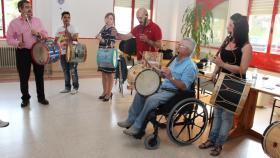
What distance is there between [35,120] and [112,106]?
1169 mm

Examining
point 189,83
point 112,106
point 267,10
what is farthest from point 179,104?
point 267,10

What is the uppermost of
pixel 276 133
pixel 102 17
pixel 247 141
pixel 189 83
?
pixel 102 17

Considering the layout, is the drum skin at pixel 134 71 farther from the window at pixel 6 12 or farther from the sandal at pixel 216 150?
the window at pixel 6 12

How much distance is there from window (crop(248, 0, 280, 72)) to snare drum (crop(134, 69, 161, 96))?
3221 mm

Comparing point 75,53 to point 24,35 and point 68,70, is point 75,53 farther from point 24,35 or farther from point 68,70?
point 24,35

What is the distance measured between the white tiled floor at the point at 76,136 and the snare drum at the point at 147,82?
58cm

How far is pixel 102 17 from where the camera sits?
21.0 ft

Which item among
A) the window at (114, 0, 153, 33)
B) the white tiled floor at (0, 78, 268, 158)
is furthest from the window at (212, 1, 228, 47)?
the white tiled floor at (0, 78, 268, 158)

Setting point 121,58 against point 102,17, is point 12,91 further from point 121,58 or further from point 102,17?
point 102,17

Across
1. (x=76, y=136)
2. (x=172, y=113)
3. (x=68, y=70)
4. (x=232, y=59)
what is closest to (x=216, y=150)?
(x=172, y=113)

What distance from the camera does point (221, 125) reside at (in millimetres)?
2713

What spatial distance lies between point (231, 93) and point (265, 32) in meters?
3.39

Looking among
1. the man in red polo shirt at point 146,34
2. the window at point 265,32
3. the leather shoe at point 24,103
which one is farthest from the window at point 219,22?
the leather shoe at point 24,103

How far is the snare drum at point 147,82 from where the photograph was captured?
9.09ft
